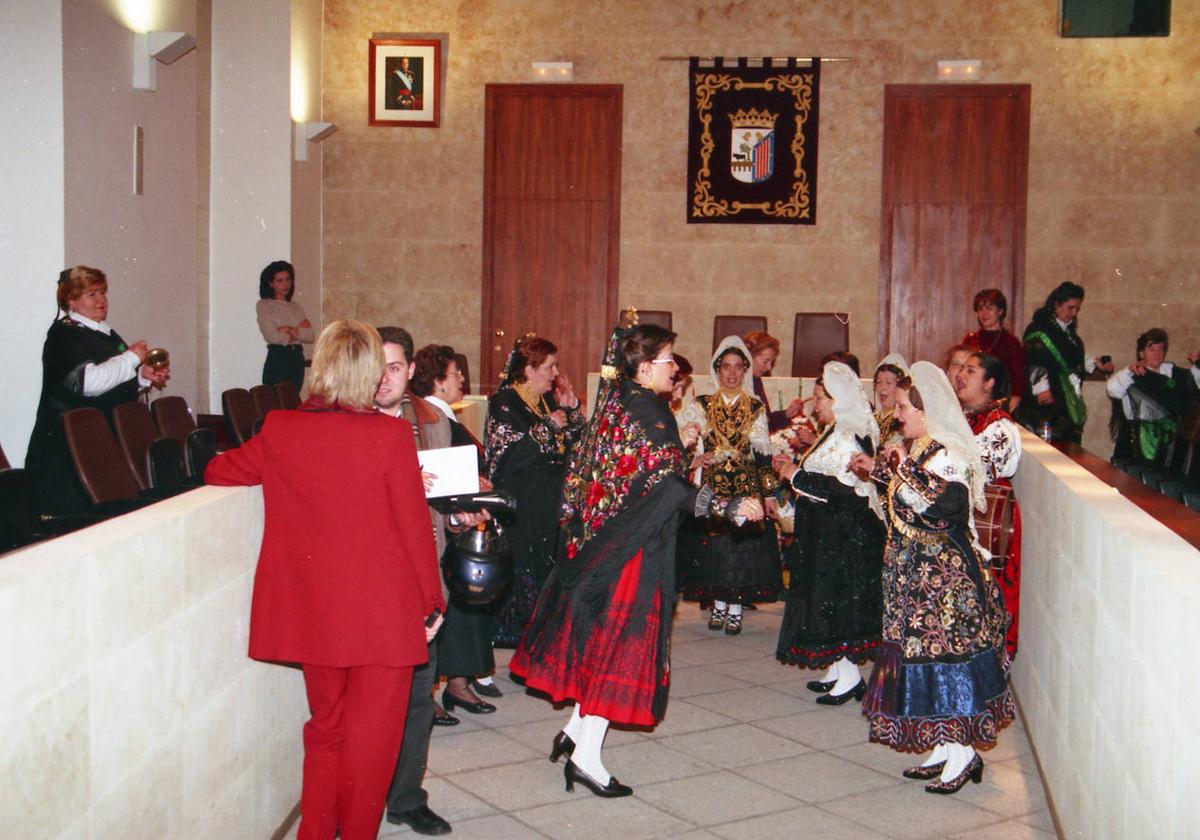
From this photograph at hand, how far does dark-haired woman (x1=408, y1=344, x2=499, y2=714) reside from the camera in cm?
447

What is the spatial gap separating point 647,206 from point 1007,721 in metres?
8.24

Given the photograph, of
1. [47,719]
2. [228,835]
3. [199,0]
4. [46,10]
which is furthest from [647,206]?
[47,719]

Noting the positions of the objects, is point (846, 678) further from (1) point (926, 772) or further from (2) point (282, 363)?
(2) point (282, 363)

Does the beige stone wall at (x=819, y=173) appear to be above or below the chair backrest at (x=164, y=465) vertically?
above

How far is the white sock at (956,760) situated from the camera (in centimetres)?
422

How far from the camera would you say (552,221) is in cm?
1201

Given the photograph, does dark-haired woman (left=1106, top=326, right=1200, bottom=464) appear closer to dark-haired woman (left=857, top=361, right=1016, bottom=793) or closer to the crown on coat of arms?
the crown on coat of arms

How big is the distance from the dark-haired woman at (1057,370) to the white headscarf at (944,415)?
4645mm

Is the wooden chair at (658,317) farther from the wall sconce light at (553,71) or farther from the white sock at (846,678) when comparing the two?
the white sock at (846,678)

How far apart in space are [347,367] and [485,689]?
2.59 meters

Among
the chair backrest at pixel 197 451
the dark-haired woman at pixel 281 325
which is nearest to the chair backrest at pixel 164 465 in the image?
the chair backrest at pixel 197 451

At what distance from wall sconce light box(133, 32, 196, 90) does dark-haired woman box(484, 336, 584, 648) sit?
3.73 m

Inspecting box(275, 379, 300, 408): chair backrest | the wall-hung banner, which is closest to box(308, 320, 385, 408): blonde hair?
box(275, 379, 300, 408): chair backrest

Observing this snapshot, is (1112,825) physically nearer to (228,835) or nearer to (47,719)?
(228,835)
